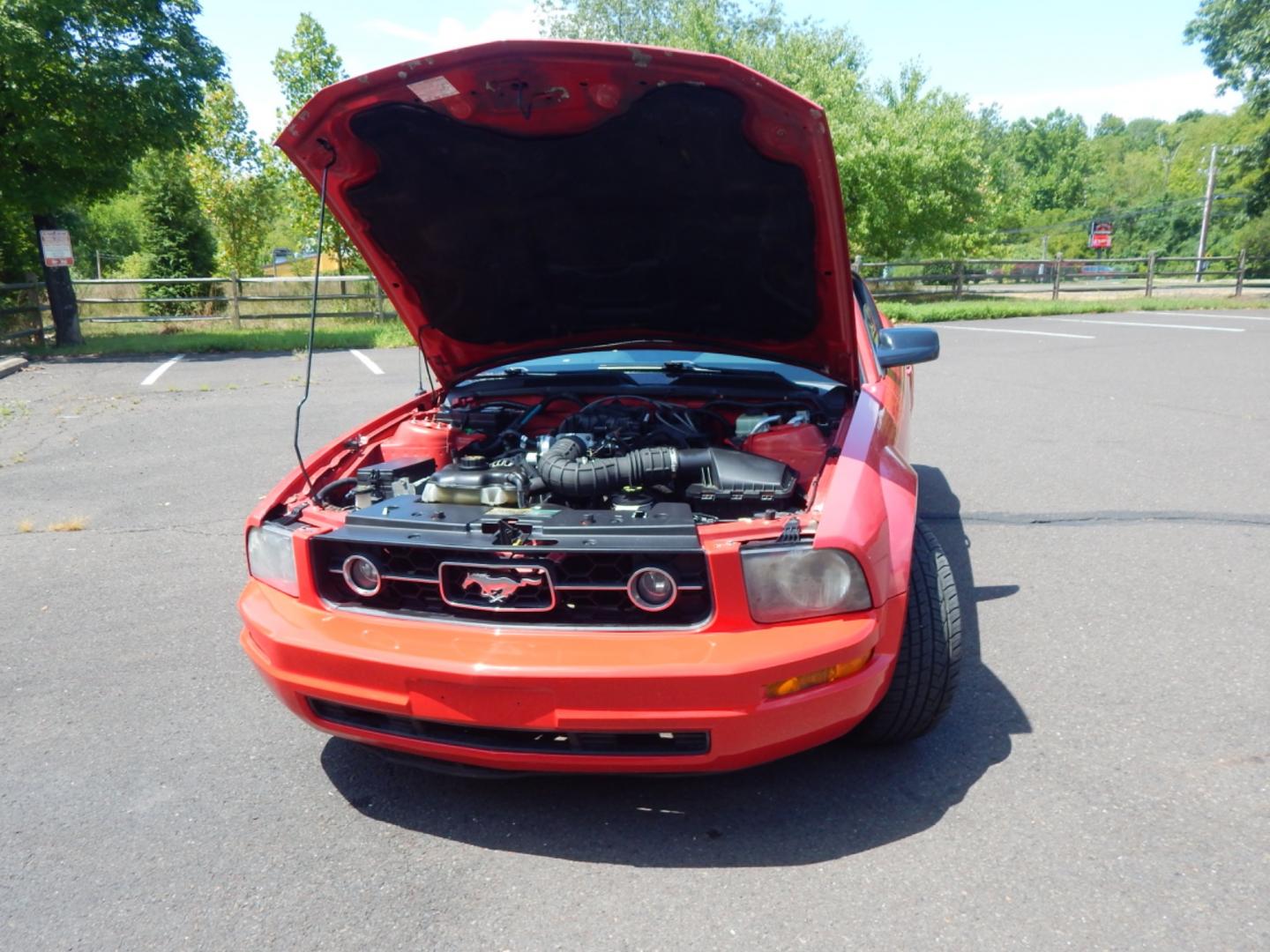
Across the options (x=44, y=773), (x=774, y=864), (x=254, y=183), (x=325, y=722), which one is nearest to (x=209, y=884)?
(x=325, y=722)

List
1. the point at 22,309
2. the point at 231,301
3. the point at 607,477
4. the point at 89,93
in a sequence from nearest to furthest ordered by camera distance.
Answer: the point at 607,477
the point at 89,93
the point at 22,309
the point at 231,301

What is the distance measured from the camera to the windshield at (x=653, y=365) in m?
3.75

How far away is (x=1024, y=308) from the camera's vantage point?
20422 mm

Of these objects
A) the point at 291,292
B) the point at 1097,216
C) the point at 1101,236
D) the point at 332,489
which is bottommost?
the point at 291,292

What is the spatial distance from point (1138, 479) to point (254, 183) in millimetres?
24674

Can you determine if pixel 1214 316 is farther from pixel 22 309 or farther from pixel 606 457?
pixel 22 309

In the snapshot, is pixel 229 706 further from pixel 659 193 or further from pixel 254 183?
pixel 254 183

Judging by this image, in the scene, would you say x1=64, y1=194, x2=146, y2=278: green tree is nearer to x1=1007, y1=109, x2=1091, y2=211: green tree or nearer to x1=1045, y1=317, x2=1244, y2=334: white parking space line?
x1=1045, y1=317, x2=1244, y2=334: white parking space line

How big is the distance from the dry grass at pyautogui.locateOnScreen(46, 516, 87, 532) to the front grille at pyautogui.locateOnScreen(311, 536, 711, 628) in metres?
3.62

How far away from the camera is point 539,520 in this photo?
2.52 metres

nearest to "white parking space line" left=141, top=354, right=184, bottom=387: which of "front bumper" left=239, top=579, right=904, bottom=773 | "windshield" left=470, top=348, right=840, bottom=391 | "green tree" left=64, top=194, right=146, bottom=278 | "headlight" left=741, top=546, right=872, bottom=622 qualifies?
"windshield" left=470, top=348, right=840, bottom=391

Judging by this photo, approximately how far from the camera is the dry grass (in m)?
5.30

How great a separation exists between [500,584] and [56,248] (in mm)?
15989

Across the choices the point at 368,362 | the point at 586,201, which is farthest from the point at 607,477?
the point at 368,362
